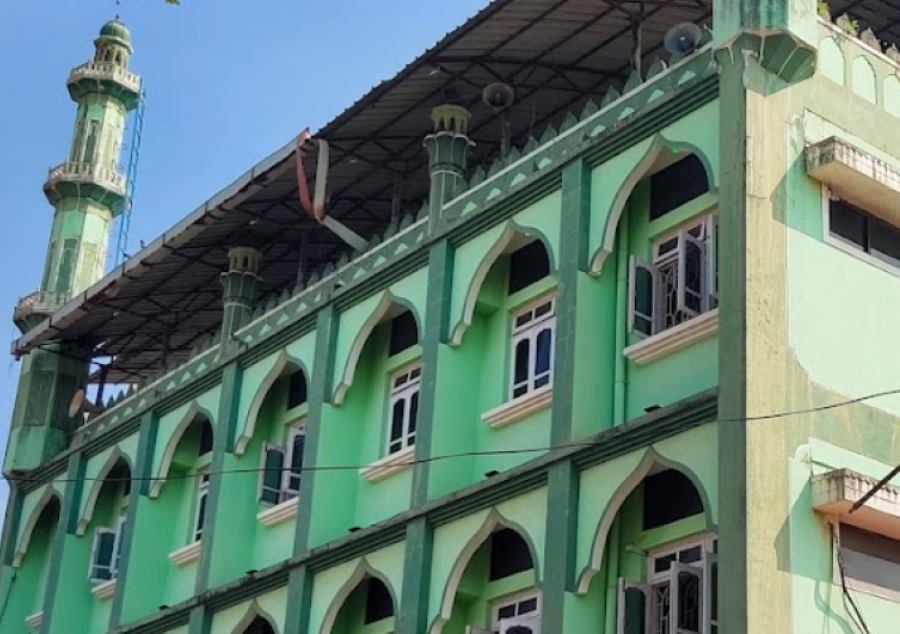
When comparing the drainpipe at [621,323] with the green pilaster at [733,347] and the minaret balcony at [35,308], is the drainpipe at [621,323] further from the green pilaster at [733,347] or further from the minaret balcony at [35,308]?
the minaret balcony at [35,308]

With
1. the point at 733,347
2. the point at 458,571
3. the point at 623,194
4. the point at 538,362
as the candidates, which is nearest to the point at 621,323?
the point at 623,194

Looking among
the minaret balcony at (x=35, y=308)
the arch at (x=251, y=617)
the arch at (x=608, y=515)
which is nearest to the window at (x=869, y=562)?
the arch at (x=608, y=515)

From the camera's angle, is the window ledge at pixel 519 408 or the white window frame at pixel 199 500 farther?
the white window frame at pixel 199 500

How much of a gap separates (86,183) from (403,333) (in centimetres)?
1092

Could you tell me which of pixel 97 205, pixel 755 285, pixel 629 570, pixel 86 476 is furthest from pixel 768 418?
pixel 97 205

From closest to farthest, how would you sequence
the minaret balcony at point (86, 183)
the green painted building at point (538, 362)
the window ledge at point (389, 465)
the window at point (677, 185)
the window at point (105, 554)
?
1. the green painted building at point (538, 362)
2. the window at point (677, 185)
3. the window ledge at point (389, 465)
4. the window at point (105, 554)
5. the minaret balcony at point (86, 183)

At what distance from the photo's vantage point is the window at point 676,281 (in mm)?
13547

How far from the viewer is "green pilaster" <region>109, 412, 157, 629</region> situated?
19594 millimetres

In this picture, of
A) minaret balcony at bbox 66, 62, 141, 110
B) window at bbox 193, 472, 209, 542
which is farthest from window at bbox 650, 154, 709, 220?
minaret balcony at bbox 66, 62, 141, 110

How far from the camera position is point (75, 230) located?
86.1 feet

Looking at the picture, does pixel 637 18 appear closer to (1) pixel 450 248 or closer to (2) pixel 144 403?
(1) pixel 450 248

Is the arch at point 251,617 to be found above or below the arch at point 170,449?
below

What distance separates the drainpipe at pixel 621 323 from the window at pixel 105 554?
8747mm

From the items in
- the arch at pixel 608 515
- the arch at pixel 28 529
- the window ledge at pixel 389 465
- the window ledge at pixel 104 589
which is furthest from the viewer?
the arch at pixel 28 529
